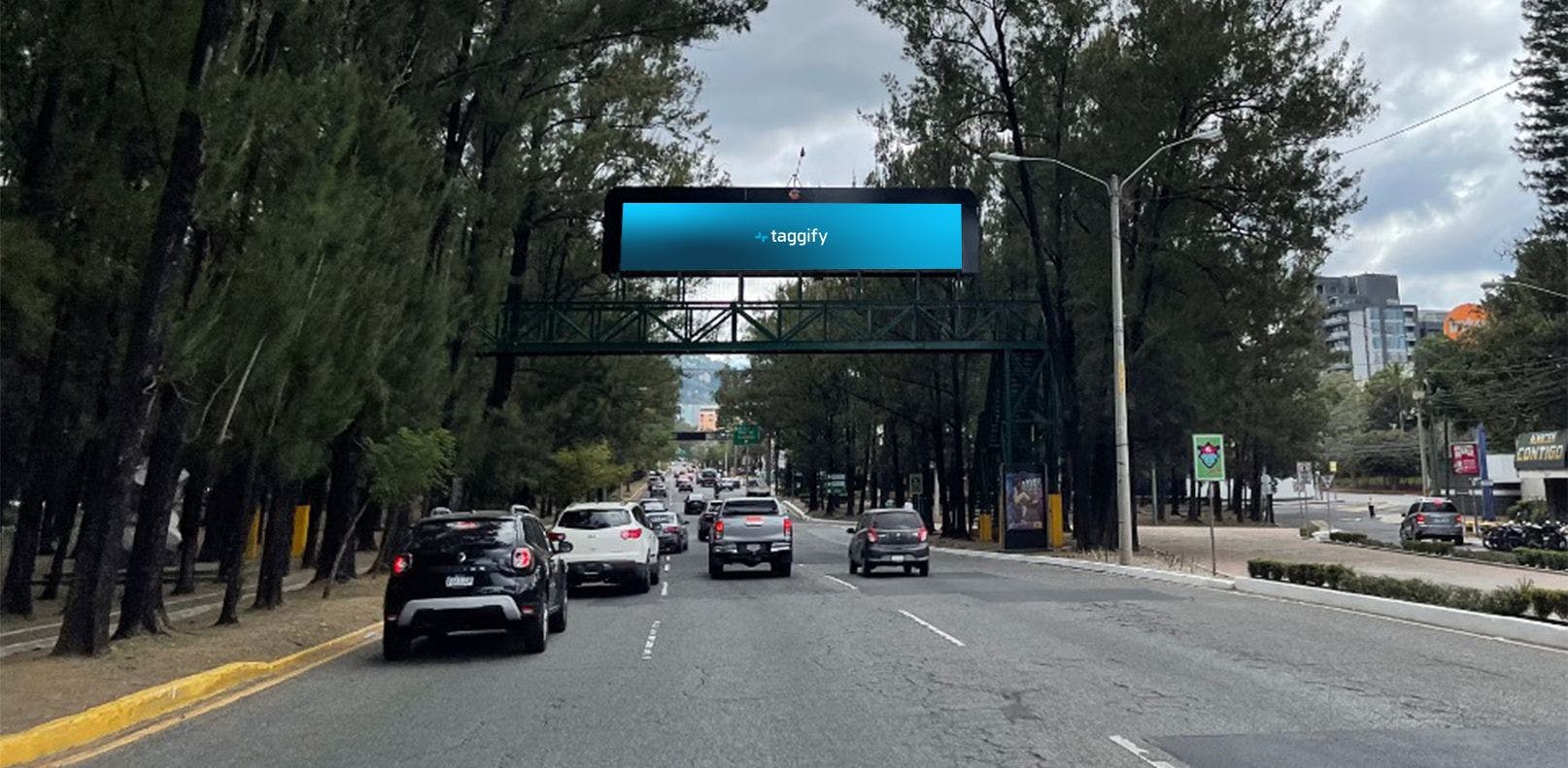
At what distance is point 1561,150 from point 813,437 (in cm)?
4840

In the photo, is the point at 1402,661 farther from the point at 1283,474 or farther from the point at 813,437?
the point at 1283,474

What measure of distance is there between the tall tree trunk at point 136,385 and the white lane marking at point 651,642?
18.0ft

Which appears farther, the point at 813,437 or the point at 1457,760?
the point at 813,437

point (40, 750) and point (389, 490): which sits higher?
point (389, 490)

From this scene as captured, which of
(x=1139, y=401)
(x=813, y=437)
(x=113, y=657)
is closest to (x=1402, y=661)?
(x=113, y=657)

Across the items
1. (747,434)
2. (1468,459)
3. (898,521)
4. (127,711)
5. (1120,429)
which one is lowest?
(127,711)

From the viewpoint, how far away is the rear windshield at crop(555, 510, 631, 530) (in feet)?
74.3

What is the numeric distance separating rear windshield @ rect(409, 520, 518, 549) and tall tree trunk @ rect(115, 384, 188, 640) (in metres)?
3.39


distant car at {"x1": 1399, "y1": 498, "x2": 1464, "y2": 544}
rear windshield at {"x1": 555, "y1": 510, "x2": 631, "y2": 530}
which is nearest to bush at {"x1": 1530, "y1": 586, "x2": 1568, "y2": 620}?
rear windshield at {"x1": 555, "y1": 510, "x2": 631, "y2": 530}

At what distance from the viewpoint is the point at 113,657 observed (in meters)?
12.3

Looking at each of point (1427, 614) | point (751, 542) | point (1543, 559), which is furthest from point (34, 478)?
point (1543, 559)

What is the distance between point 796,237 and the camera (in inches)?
1342

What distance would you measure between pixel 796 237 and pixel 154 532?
21739mm

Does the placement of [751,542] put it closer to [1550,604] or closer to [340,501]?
[340,501]
